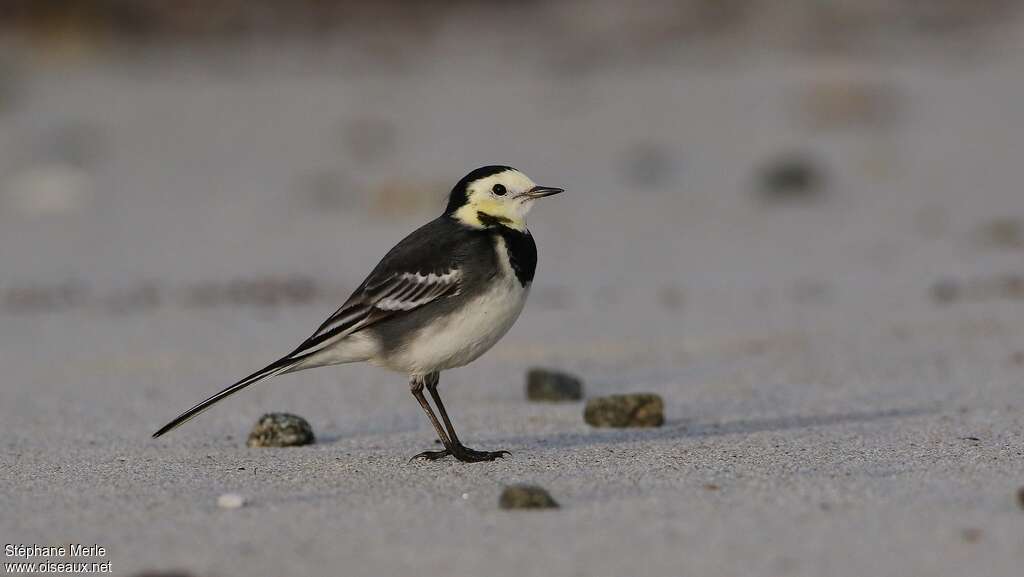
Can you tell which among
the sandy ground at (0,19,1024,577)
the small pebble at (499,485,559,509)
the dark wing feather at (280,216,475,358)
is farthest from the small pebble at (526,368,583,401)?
the small pebble at (499,485,559,509)

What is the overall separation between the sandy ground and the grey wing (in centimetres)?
49

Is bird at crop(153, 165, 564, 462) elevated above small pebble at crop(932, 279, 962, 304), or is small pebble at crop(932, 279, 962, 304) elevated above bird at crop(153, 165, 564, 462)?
bird at crop(153, 165, 564, 462)

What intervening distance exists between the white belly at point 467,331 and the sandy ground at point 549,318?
1.35ft

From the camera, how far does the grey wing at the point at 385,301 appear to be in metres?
6.02

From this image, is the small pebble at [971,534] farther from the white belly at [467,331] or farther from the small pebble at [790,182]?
the small pebble at [790,182]

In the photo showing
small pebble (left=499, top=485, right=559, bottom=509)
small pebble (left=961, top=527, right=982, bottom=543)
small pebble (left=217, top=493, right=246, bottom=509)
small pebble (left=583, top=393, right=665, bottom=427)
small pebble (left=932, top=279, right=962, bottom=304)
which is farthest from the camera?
small pebble (left=932, top=279, right=962, bottom=304)

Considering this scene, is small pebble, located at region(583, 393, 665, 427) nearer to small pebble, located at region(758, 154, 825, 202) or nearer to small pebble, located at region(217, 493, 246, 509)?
small pebble, located at region(217, 493, 246, 509)

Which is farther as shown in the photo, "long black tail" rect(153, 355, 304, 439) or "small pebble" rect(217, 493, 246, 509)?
"long black tail" rect(153, 355, 304, 439)

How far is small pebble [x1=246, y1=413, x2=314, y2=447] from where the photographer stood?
21.3 feet

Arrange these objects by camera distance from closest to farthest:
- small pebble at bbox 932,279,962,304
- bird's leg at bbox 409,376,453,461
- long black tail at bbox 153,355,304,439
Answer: long black tail at bbox 153,355,304,439 → bird's leg at bbox 409,376,453,461 → small pebble at bbox 932,279,962,304

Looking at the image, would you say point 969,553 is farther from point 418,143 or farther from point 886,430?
point 418,143

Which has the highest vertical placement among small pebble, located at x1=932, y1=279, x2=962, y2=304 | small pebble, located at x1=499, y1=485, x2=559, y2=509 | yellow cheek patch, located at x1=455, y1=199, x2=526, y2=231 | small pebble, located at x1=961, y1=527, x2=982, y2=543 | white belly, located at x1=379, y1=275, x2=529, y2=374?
yellow cheek patch, located at x1=455, y1=199, x2=526, y2=231

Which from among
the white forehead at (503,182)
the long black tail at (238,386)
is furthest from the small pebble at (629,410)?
the long black tail at (238,386)

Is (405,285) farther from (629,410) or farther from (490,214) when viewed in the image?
(629,410)
